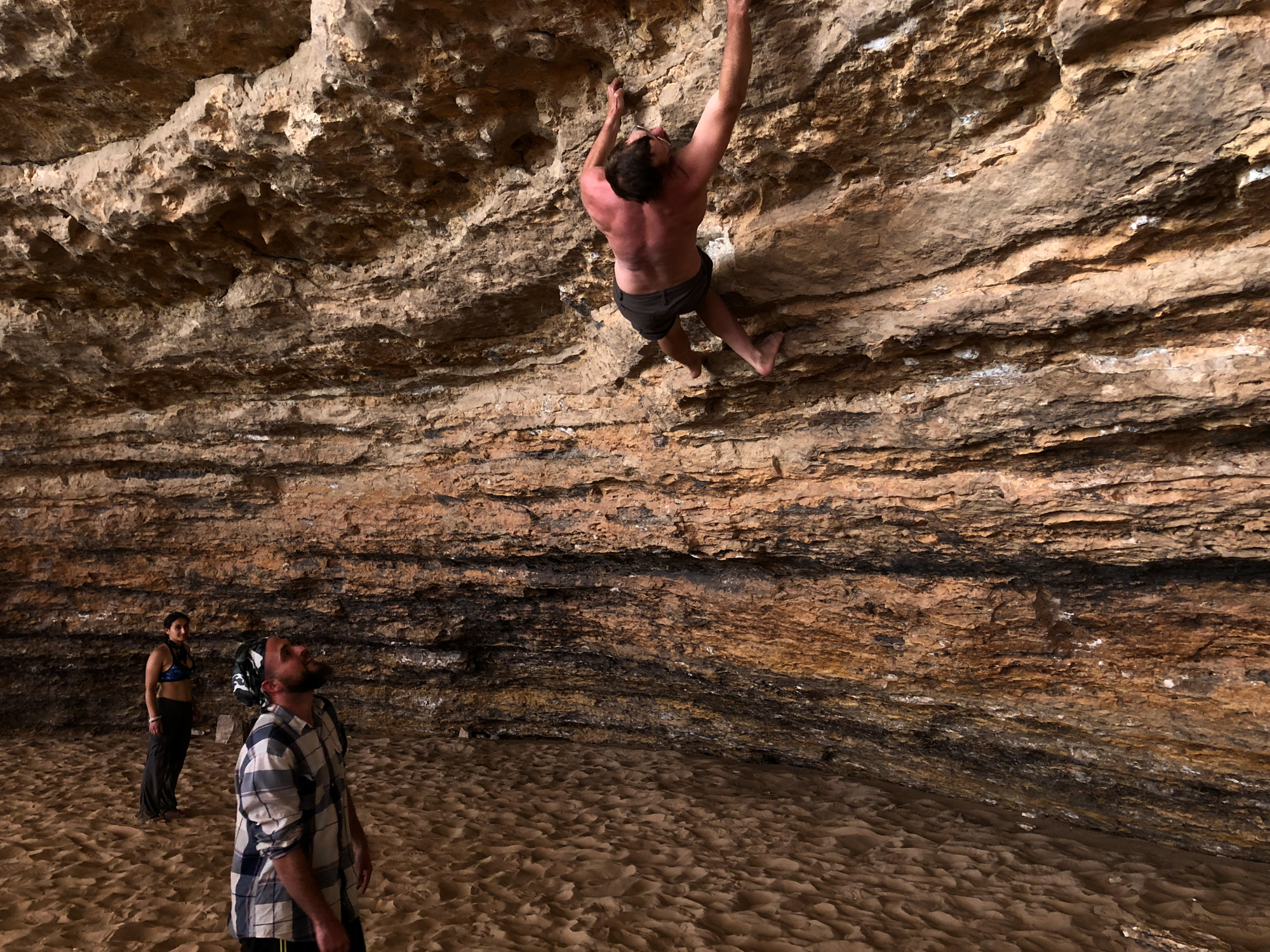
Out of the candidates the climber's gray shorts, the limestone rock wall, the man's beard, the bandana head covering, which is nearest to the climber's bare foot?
the limestone rock wall

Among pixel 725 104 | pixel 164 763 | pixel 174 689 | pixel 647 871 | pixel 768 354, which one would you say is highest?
pixel 725 104

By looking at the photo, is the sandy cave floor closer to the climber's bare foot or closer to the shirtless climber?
the climber's bare foot

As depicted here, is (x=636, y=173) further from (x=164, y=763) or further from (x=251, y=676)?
(x=164, y=763)

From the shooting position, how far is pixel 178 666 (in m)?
4.67

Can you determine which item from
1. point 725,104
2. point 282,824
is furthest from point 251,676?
point 725,104

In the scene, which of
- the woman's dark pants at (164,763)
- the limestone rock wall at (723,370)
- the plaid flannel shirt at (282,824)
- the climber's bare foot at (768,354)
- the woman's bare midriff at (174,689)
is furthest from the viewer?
the woman's bare midriff at (174,689)

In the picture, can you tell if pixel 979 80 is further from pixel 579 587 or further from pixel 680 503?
pixel 579 587

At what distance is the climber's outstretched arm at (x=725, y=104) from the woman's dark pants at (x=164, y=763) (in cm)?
440

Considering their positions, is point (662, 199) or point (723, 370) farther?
point (723, 370)

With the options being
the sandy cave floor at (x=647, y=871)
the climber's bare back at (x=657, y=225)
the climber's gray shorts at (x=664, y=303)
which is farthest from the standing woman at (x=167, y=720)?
the climber's bare back at (x=657, y=225)

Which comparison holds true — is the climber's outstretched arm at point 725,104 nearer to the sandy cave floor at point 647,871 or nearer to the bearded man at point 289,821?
the bearded man at point 289,821

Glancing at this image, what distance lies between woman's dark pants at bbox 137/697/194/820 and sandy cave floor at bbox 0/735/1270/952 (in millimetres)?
174

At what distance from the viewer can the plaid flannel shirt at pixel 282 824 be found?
1.97 metres

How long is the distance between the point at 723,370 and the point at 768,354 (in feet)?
1.22
